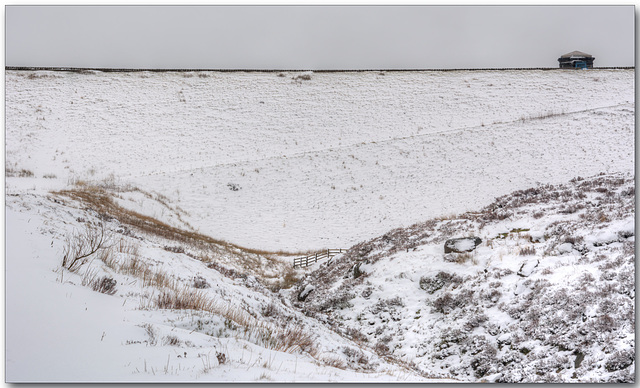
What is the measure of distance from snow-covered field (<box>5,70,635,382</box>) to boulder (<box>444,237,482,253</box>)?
26 centimetres

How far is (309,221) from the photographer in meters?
18.9

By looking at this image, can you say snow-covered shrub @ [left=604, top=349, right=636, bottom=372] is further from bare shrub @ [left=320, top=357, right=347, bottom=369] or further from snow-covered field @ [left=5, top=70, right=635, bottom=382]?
bare shrub @ [left=320, top=357, right=347, bottom=369]

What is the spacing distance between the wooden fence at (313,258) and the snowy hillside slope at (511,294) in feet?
5.89

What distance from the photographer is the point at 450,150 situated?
68.8 feet

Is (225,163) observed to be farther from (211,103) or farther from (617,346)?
(617,346)

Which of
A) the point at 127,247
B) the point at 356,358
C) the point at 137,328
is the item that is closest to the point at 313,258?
the point at 127,247

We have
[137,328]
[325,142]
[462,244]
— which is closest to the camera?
[137,328]

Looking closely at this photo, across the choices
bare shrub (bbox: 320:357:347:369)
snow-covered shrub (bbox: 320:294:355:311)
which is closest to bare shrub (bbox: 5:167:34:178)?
bare shrub (bbox: 320:357:347:369)

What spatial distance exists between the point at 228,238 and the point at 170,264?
7.55 metres

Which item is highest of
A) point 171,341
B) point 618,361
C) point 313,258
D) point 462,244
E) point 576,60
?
point 576,60

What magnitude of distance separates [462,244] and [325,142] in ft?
28.5

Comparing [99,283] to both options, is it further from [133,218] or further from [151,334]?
[133,218]

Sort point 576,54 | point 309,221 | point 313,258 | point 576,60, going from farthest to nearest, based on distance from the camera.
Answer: point 309,221
point 313,258
point 576,60
point 576,54

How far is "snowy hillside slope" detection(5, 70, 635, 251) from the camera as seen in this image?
15.3m
